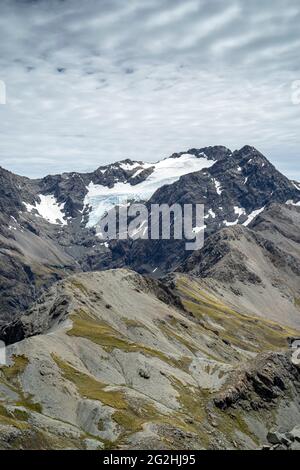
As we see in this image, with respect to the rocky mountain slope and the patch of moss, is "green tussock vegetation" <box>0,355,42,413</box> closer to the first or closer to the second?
the patch of moss

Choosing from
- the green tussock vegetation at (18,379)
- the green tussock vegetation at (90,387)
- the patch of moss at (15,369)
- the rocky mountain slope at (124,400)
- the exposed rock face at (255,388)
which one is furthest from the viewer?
the exposed rock face at (255,388)

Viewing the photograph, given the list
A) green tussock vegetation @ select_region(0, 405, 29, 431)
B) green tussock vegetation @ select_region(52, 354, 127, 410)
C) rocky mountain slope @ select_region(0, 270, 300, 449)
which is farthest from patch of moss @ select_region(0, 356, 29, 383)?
green tussock vegetation @ select_region(0, 405, 29, 431)

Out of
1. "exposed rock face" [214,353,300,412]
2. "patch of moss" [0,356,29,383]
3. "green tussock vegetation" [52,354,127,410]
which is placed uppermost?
"patch of moss" [0,356,29,383]

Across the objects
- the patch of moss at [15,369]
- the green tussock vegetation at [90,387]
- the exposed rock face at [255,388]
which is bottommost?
the exposed rock face at [255,388]

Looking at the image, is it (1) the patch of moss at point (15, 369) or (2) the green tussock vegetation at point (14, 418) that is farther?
(1) the patch of moss at point (15, 369)

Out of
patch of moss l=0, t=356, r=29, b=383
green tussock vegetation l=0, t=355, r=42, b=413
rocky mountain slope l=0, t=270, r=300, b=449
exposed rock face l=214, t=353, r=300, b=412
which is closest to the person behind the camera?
rocky mountain slope l=0, t=270, r=300, b=449

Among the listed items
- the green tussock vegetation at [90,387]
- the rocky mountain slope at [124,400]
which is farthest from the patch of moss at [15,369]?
the green tussock vegetation at [90,387]

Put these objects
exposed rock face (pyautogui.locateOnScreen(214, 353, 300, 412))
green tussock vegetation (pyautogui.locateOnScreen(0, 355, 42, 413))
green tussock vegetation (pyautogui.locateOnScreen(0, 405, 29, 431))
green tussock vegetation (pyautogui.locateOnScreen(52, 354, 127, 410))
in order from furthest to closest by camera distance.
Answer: exposed rock face (pyautogui.locateOnScreen(214, 353, 300, 412)) → green tussock vegetation (pyautogui.locateOnScreen(52, 354, 127, 410)) → green tussock vegetation (pyautogui.locateOnScreen(0, 355, 42, 413)) → green tussock vegetation (pyautogui.locateOnScreen(0, 405, 29, 431))

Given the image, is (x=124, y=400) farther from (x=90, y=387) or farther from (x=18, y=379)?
(x=18, y=379)

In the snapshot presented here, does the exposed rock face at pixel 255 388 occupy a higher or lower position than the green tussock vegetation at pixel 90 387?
lower

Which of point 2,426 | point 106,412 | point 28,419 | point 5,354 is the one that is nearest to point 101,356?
point 5,354

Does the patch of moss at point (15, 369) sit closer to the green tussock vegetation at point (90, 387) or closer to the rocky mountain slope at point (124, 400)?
the rocky mountain slope at point (124, 400)
